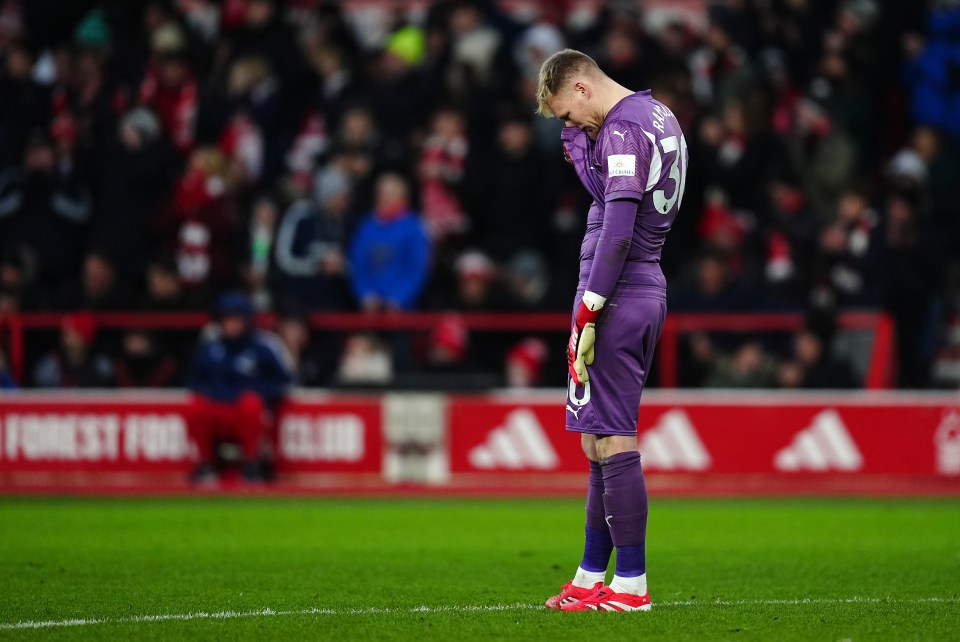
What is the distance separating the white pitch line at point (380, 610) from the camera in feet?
20.6

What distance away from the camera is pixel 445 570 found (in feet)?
27.5

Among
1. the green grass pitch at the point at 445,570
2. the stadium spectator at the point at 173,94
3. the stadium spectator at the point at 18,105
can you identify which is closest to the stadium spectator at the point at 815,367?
the green grass pitch at the point at 445,570

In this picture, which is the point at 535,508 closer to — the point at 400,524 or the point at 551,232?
the point at 400,524

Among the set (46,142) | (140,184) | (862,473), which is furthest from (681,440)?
(46,142)

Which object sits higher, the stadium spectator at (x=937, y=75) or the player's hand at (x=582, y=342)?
the stadium spectator at (x=937, y=75)

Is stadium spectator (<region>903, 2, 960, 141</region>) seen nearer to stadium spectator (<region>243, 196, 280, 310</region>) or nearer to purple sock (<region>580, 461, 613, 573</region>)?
stadium spectator (<region>243, 196, 280, 310</region>)

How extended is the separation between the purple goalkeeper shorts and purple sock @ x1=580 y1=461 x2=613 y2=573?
0.30 metres

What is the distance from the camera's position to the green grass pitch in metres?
6.20

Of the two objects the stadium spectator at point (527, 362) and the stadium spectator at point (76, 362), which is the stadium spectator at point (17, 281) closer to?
the stadium spectator at point (76, 362)

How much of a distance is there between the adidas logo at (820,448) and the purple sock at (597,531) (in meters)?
7.93

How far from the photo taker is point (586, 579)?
6.80m

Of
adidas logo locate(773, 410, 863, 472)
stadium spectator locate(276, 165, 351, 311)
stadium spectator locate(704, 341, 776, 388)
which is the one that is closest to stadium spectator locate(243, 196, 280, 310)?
A: stadium spectator locate(276, 165, 351, 311)

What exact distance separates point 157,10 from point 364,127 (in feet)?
12.6

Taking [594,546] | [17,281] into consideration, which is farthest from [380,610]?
[17,281]
